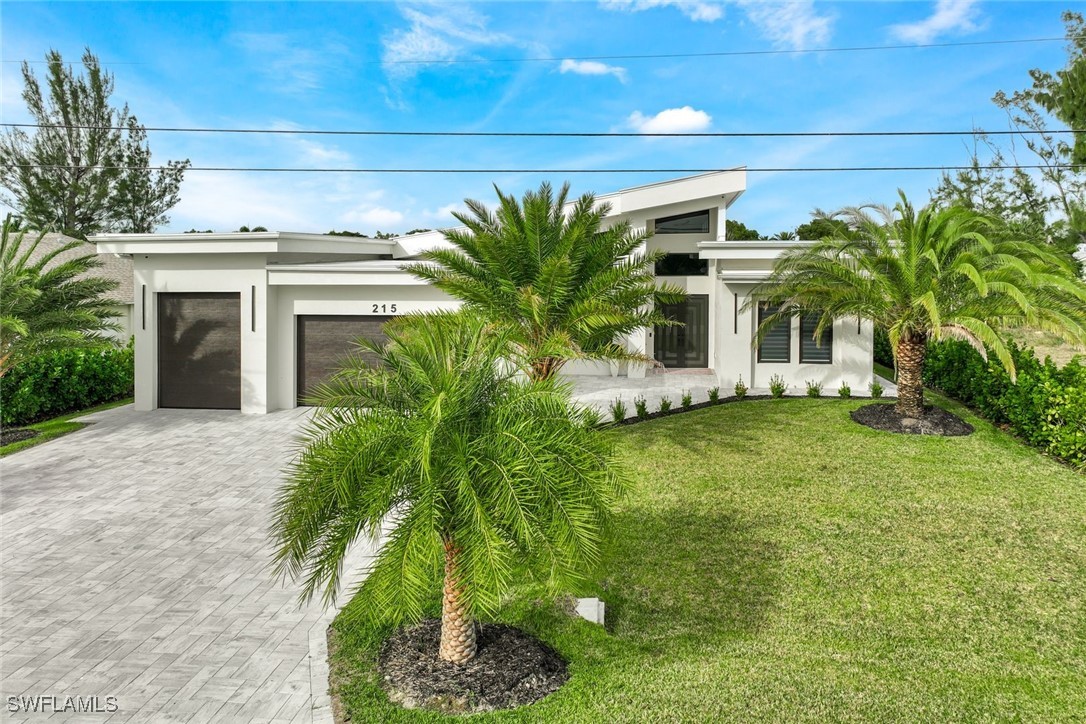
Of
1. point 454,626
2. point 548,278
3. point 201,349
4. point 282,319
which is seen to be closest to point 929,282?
point 548,278

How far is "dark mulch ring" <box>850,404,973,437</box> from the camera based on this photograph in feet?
40.9

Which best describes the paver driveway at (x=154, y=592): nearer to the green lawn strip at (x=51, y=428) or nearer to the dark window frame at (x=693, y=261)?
the green lawn strip at (x=51, y=428)

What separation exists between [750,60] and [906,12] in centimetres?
364

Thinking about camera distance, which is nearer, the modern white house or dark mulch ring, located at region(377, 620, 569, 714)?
dark mulch ring, located at region(377, 620, 569, 714)

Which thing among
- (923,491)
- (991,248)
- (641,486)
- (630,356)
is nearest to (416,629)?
(641,486)

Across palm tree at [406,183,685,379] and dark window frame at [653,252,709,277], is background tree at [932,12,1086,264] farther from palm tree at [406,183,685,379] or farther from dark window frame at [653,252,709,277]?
palm tree at [406,183,685,379]

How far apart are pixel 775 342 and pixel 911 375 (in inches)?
190

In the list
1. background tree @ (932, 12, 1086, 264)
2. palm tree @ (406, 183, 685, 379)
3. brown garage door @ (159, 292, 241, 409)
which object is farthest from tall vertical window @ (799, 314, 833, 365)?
brown garage door @ (159, 292, 241, 409)

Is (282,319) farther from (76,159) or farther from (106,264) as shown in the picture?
(76,159)

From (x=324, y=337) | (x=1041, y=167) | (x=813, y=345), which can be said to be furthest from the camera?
(x=1041, y=167)

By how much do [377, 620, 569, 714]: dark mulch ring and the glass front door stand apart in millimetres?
16690

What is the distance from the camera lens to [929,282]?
12219 mm

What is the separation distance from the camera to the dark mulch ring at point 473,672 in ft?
16.6

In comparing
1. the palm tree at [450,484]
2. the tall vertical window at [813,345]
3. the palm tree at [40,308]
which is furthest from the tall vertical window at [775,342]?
the palm tree at [40,308]
